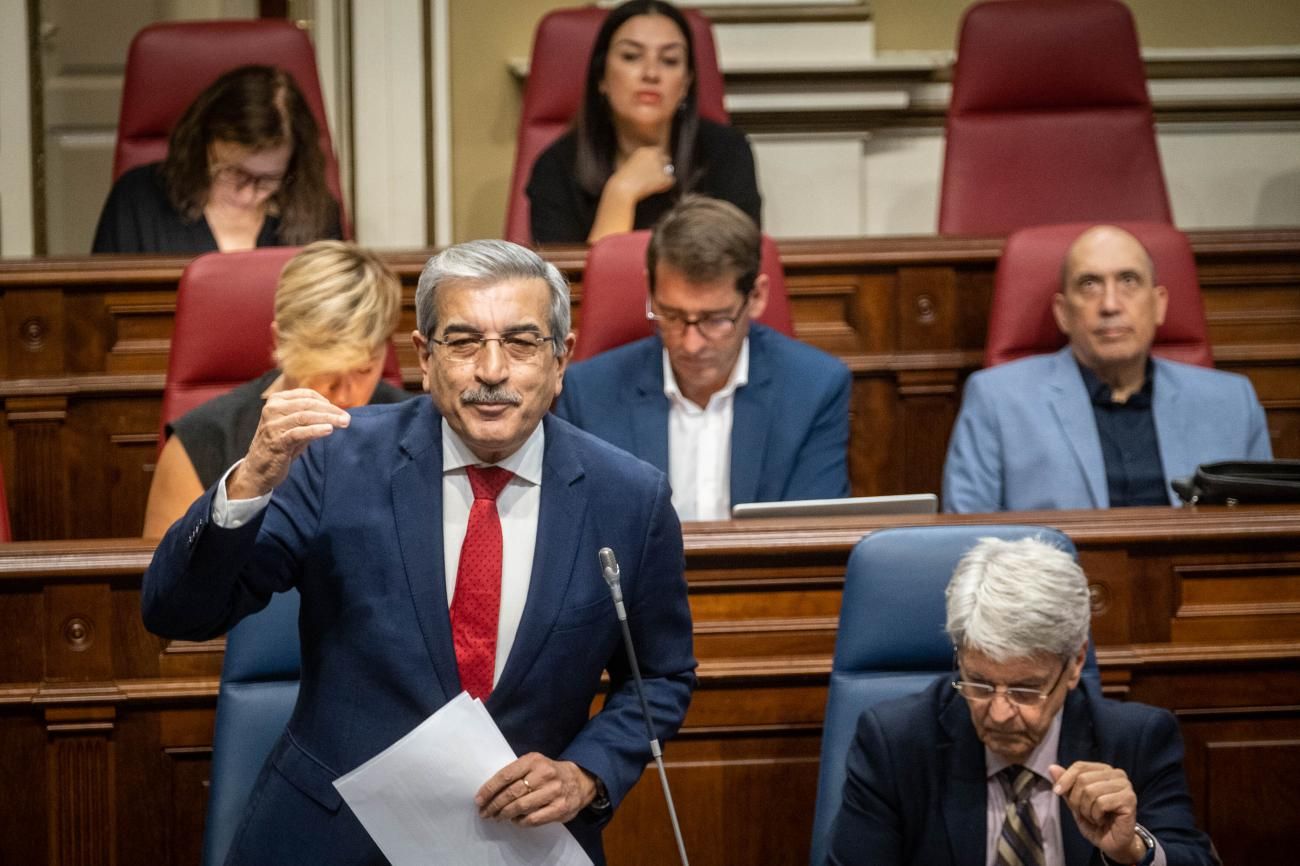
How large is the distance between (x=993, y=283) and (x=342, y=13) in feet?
6.83

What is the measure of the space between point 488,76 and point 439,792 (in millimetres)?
3284

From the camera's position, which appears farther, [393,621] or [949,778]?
[949,778]

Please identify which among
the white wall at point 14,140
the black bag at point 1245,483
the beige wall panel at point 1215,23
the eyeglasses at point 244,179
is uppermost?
the beige wall panel at point 1215,23

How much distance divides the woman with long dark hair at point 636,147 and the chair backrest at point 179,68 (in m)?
0.57

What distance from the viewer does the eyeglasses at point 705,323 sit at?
9.05 feet

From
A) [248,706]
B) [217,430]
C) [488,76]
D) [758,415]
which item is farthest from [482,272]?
[488,76]

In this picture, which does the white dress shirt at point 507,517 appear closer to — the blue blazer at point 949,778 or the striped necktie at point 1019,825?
the blue blazer at point 949,778

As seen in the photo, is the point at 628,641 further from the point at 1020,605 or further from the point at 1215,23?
the point at 1215,23

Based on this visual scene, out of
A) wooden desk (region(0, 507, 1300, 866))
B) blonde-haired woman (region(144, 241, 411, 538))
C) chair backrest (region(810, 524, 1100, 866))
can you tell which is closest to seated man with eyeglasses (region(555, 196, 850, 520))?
blonde-haired woman (region(144, 241, 411, 538))

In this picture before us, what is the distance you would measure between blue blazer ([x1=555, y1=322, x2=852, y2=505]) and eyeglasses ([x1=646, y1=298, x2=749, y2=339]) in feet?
0.25

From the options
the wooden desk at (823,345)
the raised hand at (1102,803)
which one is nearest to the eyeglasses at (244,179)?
the wooden desk at (823,345)

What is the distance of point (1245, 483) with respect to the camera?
7.73ft

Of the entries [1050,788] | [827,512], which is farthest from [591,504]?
[827,512]

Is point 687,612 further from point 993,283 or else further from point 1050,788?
point 993,283
